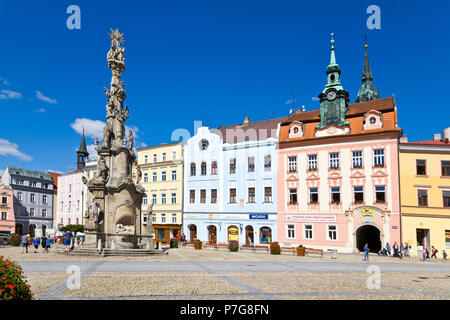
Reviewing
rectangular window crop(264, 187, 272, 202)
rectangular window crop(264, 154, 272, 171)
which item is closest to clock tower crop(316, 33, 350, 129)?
rectangular window crop(264, 154, 272, 171)

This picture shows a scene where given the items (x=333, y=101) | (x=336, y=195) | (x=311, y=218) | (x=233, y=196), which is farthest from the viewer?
(x=233, y=196)

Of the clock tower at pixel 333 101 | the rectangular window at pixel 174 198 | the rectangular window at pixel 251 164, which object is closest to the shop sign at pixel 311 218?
the rectangular window at pixel 251 164

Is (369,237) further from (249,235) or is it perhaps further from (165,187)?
(165,187)

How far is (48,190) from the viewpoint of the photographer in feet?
247

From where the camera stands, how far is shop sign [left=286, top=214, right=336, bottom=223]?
123 ft

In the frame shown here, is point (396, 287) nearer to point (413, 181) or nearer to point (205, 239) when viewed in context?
point (413, 181)

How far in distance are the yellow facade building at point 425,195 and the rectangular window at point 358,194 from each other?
342 cm

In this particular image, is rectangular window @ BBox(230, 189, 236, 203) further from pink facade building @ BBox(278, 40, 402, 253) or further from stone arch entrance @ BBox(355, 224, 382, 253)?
stone arch entrance @ BBox(355, 224, 382, 253)

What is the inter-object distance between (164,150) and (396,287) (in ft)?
132

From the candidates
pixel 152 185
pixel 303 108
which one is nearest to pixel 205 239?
pixel 152 185

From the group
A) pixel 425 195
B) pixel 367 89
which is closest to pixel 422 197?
pixel 425 195

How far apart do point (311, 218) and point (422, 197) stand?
33.8ft

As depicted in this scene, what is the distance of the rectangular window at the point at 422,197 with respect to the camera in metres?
34.3

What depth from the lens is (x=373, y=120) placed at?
36.5 meters
